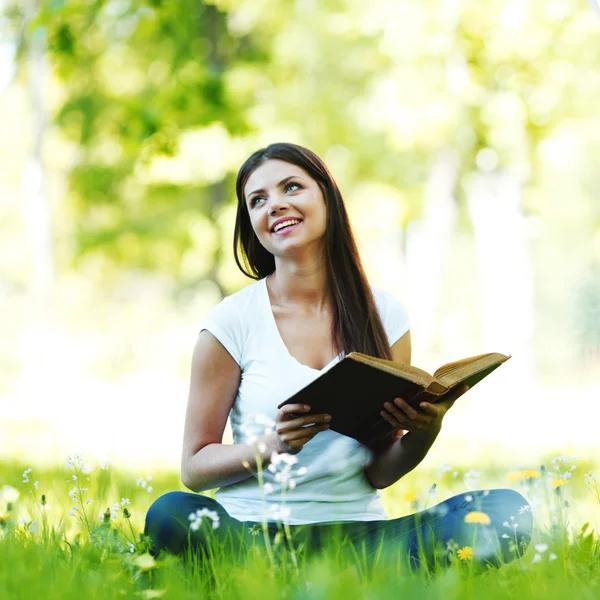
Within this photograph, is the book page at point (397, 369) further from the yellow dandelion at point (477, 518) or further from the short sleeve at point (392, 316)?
the short sleeve at point (392, 316)

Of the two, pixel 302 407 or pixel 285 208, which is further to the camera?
pixel 285 208

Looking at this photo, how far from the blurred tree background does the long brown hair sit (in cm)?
344

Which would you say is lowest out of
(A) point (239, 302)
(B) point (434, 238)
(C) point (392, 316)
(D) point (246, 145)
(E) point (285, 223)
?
(C) point (392, 316)

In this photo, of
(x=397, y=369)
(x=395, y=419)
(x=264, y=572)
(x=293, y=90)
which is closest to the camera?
(x=264, y=572)

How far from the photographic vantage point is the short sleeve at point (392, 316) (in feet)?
9.60

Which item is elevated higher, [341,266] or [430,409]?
[341,266]

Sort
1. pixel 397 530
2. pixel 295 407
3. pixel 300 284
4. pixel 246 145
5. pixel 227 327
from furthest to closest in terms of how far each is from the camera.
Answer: pixel 246 145 → pixel 300 284 → pixel 227 327 → pixel 397 530 → pixel 295 407

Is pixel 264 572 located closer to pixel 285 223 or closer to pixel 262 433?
pixel 262 433

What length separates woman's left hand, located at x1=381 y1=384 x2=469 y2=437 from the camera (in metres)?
2.40

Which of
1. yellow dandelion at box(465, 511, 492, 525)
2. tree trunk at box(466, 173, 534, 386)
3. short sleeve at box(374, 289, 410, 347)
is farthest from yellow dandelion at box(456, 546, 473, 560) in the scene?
tree trunk at box(466, 173, 534, 386)

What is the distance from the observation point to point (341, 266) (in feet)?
9.66

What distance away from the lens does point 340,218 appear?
9.63 ft

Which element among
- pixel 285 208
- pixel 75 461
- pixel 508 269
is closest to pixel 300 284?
pixel 285 208

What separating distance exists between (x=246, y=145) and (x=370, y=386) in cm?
986
